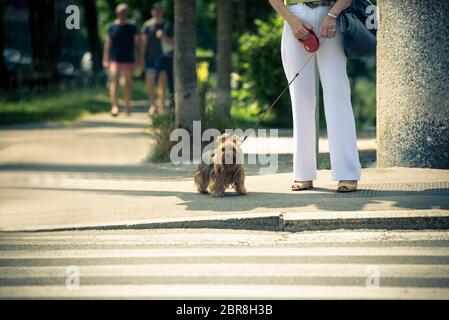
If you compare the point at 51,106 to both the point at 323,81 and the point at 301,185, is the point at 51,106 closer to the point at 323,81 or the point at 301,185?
the point at 301,185

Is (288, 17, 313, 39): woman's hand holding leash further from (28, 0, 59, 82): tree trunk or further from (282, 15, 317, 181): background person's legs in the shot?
(28, 0, 59, 82): tree trunk

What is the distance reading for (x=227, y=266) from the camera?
21.9 feet

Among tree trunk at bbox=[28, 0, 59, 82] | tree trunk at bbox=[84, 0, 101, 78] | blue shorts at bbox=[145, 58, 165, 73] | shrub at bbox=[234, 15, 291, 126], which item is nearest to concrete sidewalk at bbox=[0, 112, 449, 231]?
shrub at bbox=[234, 15, 291, 126]

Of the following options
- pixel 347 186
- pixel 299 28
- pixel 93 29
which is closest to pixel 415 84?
pixel 347 186

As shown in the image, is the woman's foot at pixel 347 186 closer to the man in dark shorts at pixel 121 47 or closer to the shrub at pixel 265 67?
the shrub at pixel 265 67

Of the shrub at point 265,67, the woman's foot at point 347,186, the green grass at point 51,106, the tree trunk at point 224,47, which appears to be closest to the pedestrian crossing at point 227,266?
the woman's foot at point 347,186

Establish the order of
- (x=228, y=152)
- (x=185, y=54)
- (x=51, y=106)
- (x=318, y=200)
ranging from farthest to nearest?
(x=51, y=106) → (x=185, y=54) → (x=228, y=152) → (x=318, y=200)

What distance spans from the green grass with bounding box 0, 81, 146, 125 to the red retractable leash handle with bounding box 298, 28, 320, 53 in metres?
13.0

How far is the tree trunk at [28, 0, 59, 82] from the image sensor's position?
3441cm

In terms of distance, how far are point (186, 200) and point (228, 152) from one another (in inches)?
23.0

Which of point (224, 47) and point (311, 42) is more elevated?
point (311, 42)

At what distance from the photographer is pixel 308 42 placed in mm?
8594

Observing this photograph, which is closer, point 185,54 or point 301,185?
point 301,185

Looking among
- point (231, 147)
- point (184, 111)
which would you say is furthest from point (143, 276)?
point (184, 111)
